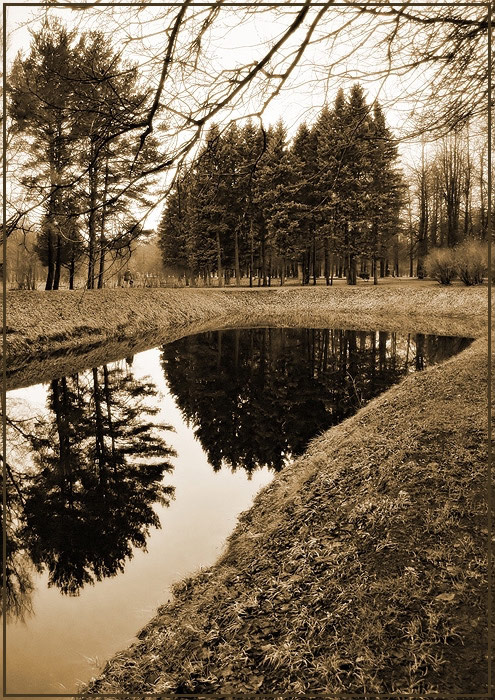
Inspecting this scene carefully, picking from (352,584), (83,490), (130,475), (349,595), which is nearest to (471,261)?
(130,475)

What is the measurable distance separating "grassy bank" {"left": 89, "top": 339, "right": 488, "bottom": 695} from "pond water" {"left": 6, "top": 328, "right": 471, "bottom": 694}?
583 millimetres

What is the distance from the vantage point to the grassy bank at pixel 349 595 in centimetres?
277

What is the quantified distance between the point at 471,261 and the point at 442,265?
2.36 metres

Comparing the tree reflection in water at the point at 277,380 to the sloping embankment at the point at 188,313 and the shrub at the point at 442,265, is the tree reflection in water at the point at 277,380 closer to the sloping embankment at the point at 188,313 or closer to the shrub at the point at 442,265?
the sloping embankment at the point at 188,313

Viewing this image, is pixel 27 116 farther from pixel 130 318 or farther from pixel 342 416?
pixel 130 318

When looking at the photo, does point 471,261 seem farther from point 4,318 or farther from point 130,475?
point 4,318

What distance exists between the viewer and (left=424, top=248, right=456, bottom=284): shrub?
97.9ft

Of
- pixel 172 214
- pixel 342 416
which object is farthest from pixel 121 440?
pixel 172 214

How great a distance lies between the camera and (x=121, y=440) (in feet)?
28.5

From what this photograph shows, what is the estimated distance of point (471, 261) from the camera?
2809 centimetres

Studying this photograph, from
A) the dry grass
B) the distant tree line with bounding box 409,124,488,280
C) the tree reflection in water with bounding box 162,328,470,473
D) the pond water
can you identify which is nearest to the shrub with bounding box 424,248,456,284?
the distant tree line with bounding box 409,124,488,280

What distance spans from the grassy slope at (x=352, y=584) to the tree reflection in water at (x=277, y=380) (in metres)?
1.68

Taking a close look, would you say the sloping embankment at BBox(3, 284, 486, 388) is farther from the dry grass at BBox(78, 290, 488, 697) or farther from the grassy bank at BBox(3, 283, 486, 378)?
the dry grass at BBox(78, 290, 488, 697)

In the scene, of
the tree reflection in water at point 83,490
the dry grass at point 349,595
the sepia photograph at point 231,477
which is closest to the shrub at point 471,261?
the sepia photograph at point 231,477
